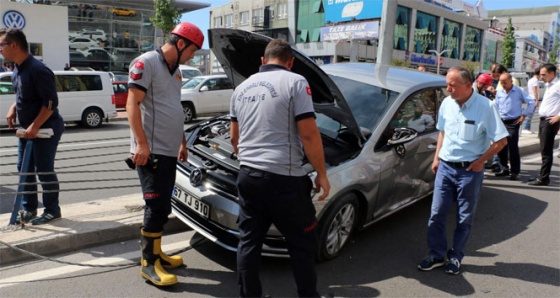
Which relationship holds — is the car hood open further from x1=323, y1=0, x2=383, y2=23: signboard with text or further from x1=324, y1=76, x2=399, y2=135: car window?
x1=323, y1=0, x2=383, y2=23: signboard with text

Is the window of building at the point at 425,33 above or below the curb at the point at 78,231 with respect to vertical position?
above

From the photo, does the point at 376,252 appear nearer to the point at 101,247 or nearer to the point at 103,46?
the point at 101,247

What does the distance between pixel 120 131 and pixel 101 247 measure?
907 cm

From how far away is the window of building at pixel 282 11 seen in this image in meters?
59.3

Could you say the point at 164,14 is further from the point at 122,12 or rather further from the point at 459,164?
the point at 459,164

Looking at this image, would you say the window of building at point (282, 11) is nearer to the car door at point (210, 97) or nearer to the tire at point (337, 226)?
→ the car door at point (210, 97)

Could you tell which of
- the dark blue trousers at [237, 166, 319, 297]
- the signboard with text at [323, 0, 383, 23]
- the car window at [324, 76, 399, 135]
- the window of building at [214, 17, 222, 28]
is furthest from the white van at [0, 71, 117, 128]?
the window of building at [214, 17, 222, 28]

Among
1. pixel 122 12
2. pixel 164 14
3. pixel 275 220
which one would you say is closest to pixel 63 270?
pixel 275 220

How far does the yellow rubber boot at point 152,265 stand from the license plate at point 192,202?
425 millimetres

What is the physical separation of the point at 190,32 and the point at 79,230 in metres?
2.10

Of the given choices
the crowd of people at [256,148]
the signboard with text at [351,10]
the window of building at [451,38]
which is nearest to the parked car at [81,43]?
the signboard with text at [351,10]

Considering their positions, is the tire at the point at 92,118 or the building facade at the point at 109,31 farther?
the building facade at the point at 109,31

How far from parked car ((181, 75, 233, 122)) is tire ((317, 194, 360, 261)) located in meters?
11.6

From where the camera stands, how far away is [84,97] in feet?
42.2
